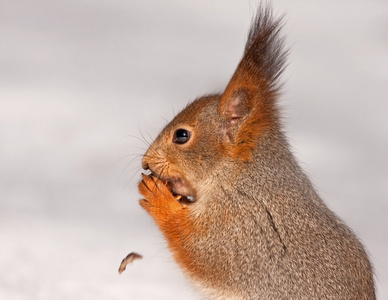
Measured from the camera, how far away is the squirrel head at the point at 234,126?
13.2 feet

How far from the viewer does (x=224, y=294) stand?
3.95m

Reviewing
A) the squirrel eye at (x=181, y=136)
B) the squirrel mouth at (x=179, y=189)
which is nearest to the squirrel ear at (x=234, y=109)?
the squirrel eye at (x=181, y=136)

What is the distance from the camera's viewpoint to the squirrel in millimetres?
3852

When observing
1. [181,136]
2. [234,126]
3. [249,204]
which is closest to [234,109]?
[234,126]

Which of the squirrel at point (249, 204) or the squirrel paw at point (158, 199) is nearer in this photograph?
the squirrel at point (249, 204)

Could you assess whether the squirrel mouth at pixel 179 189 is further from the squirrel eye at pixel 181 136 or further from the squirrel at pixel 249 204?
the squirrel eye at pixel 181 136

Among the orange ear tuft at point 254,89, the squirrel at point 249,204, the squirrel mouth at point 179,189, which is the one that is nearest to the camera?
the squirrel at point 249,204

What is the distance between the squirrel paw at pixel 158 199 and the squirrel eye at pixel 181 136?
8.9 inches

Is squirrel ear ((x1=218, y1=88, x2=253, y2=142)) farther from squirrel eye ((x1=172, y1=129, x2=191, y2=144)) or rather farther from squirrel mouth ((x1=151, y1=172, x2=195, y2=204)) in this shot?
squirrel mouth ((x1=151, y1=172, x2=195, y2=204))

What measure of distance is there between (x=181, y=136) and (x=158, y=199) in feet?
1.14

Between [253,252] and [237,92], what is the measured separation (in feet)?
2.65

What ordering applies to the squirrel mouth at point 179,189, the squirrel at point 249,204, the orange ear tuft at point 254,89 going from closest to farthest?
the squirrel at point 249,204
the orange ear tuft at point 254,89
the squirrel mouth at point 179,189

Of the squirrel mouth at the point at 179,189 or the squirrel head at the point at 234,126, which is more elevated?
the squirrel head at the point at 234,126

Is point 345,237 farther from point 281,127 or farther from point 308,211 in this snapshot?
point 281,127
